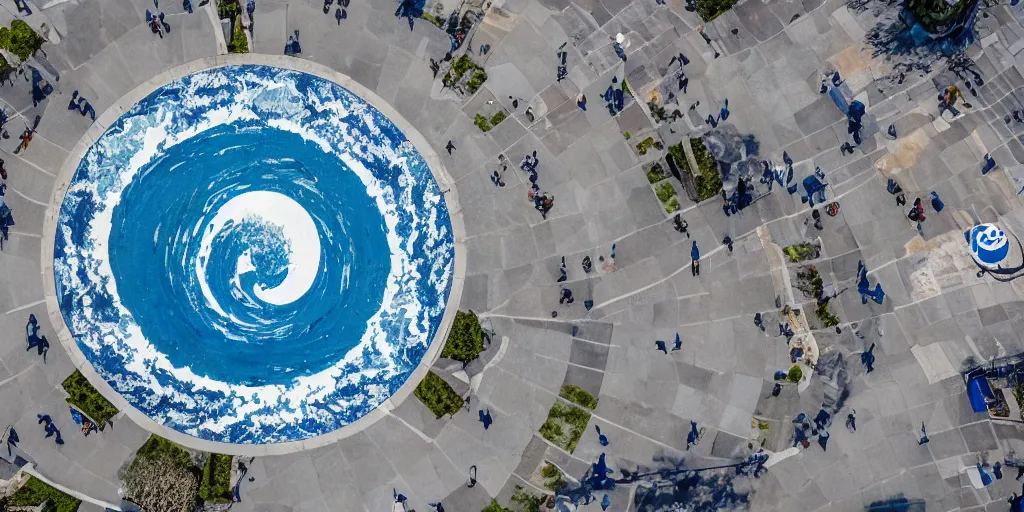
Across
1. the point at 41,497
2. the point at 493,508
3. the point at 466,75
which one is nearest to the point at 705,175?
the point at 466,75

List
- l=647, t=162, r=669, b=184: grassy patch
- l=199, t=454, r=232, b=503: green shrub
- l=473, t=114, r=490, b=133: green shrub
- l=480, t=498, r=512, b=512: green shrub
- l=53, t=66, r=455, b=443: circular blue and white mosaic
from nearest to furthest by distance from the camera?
l=199, t=454, r=232, b=503: green shrub, l=480, t=498, r=512, b=512: green shrub, l=53, t=66, r=455, b=443: circular blue and white mosaic, l=647, t=162, r=669, b=184: grassy patch, l=473, t=114, r=490, b=133: green shrub

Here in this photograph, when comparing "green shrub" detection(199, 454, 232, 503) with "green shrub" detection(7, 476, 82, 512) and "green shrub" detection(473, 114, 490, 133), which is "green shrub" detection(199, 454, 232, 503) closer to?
"green shrub" detection(7, 476, 82, 512)

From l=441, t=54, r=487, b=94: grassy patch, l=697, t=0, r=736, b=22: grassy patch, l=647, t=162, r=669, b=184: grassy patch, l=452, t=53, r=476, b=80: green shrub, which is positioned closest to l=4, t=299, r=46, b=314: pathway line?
l=441, t=54, r=487, b=94: grassy patch

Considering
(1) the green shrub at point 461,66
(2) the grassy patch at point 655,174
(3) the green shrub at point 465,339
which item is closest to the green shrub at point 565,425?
(3) the green shrub at point 465,339

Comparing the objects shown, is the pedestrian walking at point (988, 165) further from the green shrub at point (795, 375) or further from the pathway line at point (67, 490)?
the pathway line at point (67, 490)

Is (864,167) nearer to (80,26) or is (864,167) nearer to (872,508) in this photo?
(872,508)

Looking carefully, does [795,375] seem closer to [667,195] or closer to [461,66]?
[667,195]
